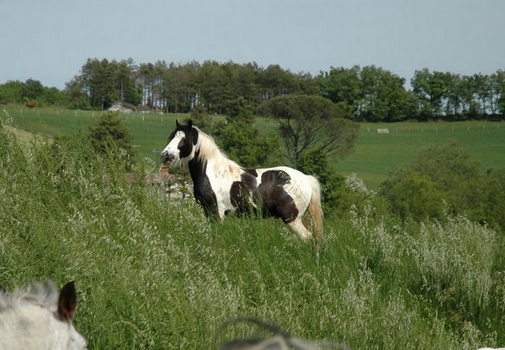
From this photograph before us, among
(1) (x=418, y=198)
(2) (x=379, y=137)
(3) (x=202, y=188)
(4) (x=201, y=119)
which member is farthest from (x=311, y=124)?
(3) (x=202, y=188)

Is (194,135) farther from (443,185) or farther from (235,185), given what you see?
(443,185)

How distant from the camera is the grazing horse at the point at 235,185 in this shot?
10.3m

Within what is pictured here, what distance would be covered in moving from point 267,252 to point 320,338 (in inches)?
81.7

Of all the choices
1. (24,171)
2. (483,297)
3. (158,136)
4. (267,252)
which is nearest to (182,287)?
(267,252)

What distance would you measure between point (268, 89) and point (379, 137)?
3451cm

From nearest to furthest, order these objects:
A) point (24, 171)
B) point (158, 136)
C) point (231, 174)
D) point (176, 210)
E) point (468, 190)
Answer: point (24, 171) < point (176, 210) < point (231, 174) < point (468, 190) < point (158, 136)

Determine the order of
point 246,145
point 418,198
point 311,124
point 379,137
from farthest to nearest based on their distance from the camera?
point 379,137, point 311,124, point 246,145, point 418,198

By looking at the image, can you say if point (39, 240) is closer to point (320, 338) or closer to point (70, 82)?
point (320, 338)

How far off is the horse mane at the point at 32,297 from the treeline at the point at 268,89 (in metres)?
108

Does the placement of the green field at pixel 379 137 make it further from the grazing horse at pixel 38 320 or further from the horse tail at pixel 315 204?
the grazing horse at pixel 38 320

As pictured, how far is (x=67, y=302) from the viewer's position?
2174mm

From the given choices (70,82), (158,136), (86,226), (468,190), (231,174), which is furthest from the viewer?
(70,82)

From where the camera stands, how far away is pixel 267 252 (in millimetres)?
7520

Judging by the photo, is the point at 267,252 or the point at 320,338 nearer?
the point at 320,338
